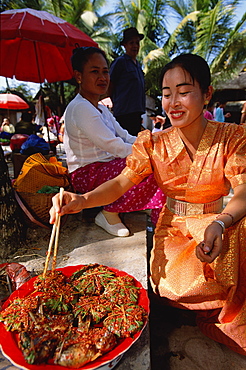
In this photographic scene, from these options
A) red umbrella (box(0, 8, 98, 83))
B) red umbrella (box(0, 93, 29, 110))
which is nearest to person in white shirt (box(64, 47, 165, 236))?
red umbrella (box(0, 8, 98, 83))

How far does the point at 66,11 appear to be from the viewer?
578 inches

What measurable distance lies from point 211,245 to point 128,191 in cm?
126

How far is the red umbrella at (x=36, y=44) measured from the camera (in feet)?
10.3

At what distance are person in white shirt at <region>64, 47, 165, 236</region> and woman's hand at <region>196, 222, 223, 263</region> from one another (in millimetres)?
1178

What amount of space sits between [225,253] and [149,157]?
75 cm

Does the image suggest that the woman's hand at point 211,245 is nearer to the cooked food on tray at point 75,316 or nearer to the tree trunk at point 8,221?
the cooked food on tray at point 75,316

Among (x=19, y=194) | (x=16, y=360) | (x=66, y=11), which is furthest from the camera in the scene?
(x=66, y=11)

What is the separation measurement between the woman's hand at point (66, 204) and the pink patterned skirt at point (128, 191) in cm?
98

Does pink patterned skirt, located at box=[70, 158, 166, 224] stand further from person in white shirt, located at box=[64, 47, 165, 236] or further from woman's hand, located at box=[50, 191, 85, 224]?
woman's hand, located at box=[50, 191, 85, 224]

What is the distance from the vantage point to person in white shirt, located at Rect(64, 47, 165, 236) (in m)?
2.41

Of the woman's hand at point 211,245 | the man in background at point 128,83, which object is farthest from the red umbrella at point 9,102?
the woman's hand at point 211,245

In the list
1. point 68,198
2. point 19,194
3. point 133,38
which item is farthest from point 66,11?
point 68,198

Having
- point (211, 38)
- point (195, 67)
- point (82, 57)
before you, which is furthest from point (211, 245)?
point (211, 38)

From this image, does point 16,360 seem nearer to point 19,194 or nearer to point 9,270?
point 9,270
